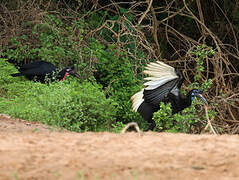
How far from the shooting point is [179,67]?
10305 millimetres

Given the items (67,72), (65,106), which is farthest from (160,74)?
(67,72)

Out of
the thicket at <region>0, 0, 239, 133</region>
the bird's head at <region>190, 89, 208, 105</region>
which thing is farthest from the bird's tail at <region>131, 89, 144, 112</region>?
the bird's head at <region>190, 89, 208, 105</region>

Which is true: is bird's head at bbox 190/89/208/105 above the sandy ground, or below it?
below

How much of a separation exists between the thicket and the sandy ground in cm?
298

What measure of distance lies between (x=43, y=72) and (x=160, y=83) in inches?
93.4

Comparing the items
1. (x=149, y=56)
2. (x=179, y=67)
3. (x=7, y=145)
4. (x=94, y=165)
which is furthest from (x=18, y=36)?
(x=94, y=165)

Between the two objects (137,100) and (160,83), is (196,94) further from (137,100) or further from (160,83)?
(137,100)

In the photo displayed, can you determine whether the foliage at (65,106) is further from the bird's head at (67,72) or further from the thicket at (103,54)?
the bird's head at (67,72)

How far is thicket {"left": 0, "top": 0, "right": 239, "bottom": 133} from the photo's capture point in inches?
288

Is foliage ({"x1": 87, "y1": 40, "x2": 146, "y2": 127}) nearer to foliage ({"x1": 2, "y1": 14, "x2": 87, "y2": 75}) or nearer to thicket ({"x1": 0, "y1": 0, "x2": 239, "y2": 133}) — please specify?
thicket ({"x1": 0, "y1": 0, "x2": 239, "y2": 133})

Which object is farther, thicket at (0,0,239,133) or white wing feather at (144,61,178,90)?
thicket at (0,0,239,133)

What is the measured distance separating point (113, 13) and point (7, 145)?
7.57 metres

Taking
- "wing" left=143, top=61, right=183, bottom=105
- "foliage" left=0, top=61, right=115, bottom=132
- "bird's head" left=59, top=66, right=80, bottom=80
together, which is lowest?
"foliage" left=0, top=61, right=115, bottom=132

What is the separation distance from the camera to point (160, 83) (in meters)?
6.78
